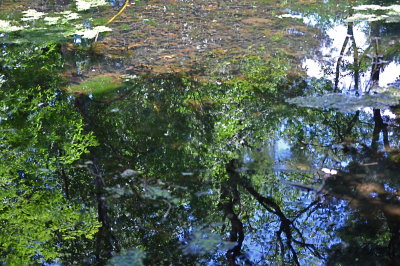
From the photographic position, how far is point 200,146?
9.62ft

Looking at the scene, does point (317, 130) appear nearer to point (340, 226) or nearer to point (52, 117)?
point (340, 226)

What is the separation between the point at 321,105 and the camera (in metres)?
3.33

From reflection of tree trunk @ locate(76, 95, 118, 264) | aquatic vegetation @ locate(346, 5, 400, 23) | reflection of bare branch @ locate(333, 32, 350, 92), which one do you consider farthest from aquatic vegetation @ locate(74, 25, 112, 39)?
aquatic vegetation @ locate(346, 5, 400, 23)

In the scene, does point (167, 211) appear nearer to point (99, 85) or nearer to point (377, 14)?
point (99, 85)

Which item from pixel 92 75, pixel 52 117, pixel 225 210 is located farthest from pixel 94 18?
pixel 225 210

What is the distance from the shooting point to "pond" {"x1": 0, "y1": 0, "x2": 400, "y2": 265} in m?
2.10

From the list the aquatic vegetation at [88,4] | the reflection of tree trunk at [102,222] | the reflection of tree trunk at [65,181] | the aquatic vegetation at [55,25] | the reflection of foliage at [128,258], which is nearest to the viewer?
the reflection of foliage at [128,258]

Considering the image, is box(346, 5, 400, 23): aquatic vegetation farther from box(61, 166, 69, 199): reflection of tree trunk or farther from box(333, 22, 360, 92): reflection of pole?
box(61, 166, 69, 199): reflection of tree trunk

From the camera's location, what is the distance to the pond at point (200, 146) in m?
2.10

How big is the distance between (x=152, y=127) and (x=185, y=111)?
372mm

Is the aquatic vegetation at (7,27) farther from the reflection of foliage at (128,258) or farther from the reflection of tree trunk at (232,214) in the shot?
the reflection of foliage at (128,258)

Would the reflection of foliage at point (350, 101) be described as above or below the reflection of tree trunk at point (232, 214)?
above

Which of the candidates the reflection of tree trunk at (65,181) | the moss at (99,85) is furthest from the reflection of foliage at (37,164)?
the moss at (99,85)

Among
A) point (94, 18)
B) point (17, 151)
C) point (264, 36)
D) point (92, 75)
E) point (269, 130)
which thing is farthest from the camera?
point (94, 18)
